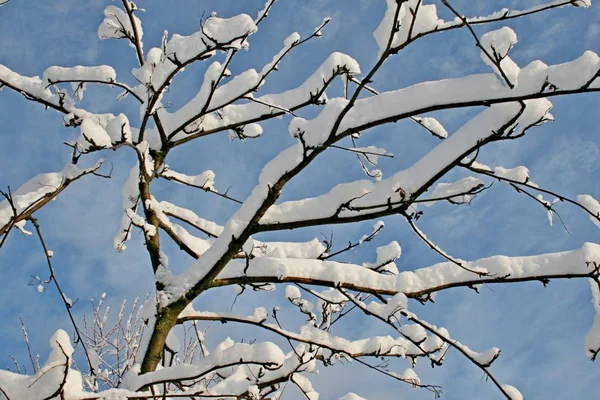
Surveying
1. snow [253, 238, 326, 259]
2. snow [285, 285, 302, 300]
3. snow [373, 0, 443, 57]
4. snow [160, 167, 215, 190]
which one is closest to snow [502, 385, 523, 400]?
snow [253, 238, 326, 259]

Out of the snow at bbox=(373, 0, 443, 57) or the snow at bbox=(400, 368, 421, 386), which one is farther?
the snow at bbox=(400, 368, 421, 386)

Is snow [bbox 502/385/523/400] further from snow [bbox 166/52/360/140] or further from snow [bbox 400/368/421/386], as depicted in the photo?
snow [bbox 166/52/360/140]

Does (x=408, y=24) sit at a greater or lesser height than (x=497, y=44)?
greater

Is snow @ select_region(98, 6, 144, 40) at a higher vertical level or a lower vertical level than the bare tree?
higher

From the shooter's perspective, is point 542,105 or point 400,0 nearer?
point 400,0

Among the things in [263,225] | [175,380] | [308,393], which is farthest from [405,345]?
[175,380]

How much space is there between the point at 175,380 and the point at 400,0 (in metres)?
1.85

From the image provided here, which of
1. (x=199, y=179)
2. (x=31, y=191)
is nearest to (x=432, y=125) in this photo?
(x=199, y=179)

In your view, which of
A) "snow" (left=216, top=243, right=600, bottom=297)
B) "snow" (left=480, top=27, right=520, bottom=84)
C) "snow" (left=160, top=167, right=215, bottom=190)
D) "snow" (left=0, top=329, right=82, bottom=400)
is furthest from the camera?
"snow" (left=160, top=167, right=215, bottom=190)

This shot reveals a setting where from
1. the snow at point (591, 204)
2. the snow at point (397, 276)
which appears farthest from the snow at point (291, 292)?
the snow at point (591, 204)

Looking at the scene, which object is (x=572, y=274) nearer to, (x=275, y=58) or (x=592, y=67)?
(x=592, y=67)

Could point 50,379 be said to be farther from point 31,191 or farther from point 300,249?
point 300,249

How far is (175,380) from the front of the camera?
6.88 ft

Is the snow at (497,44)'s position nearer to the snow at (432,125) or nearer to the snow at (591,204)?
the snow at (591,204)
